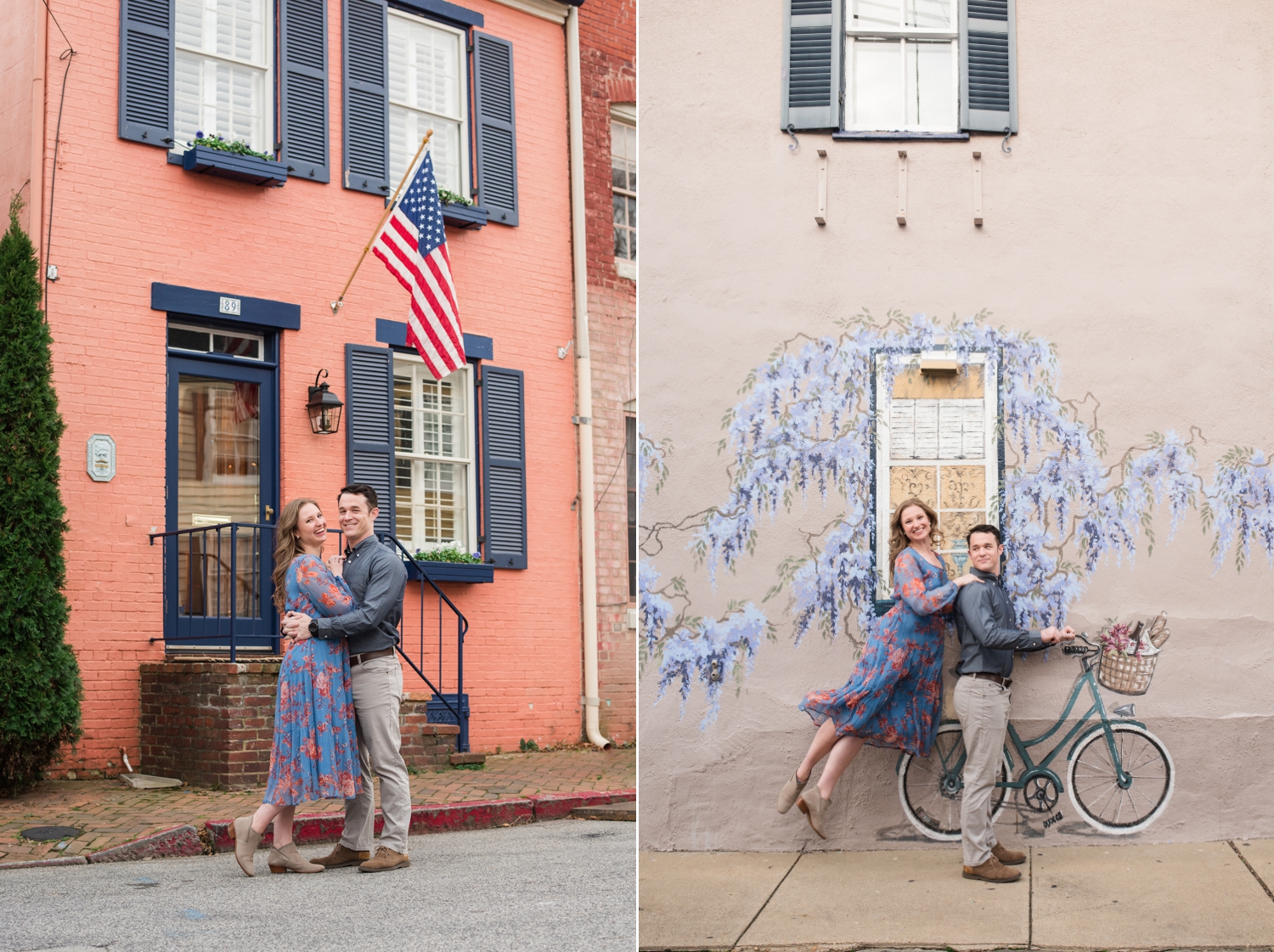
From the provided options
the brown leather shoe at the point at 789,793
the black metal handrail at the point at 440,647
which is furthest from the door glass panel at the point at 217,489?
the brown leather shoe at the point at 789,793

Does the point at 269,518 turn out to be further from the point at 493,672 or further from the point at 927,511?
the point at 927,511

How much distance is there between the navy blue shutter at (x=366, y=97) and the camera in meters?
12.8

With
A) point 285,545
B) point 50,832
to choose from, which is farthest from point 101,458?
point 285,545

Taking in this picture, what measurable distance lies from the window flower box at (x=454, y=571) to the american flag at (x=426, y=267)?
183 cm

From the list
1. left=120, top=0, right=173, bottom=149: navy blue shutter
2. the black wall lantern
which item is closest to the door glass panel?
the black wall lantern

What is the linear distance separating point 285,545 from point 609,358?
6.89m

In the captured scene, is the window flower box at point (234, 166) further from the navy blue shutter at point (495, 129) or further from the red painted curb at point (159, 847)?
the red painted curb at point (159, 847)

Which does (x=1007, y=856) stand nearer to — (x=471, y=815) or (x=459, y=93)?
(x=471, y=815)

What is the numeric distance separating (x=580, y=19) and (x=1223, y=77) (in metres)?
7.70

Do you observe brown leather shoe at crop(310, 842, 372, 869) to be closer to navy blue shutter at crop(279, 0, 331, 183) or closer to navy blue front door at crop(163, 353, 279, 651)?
navy blue front door at crop(163, 353, 279, 651)

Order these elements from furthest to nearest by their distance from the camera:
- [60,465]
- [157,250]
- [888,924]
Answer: [157,250]
[60,465]
[888,924]

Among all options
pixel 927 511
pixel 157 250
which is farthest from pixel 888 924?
pixel 157 250

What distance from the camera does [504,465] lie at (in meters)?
13.5

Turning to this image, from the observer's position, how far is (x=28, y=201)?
1102cm
